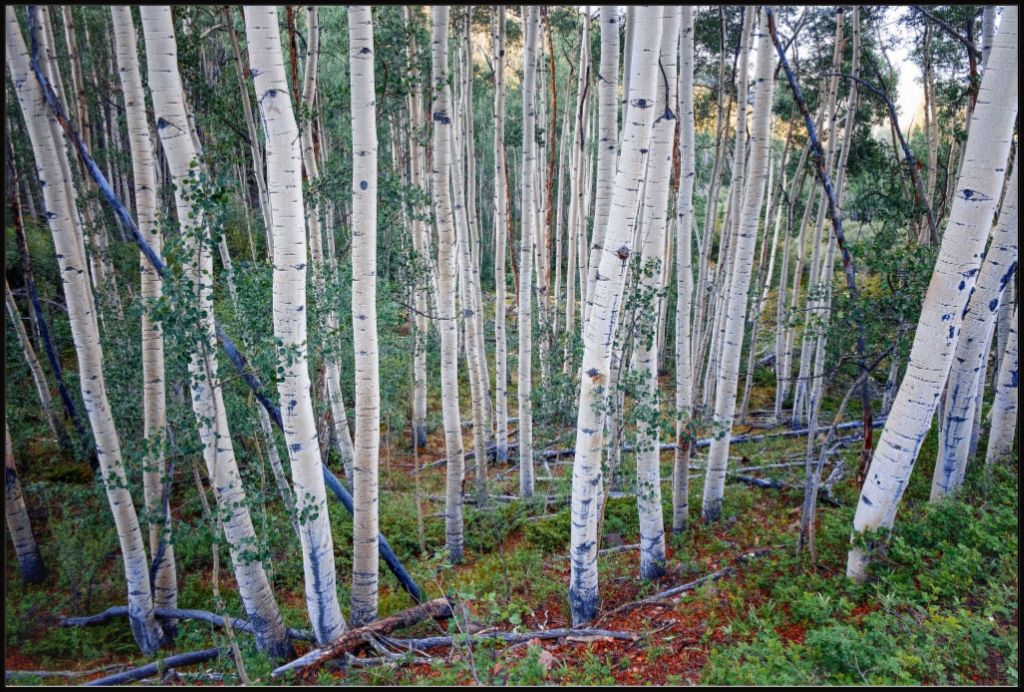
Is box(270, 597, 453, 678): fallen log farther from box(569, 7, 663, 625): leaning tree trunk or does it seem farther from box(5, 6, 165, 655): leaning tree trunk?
box(5, 6, 165, 655): leaning tree trunk

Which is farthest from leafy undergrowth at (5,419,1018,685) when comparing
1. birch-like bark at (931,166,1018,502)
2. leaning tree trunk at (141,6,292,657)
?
birch-like bark at (931,166,1018,502)

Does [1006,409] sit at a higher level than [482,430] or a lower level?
higher

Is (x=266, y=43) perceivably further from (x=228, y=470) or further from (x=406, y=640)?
(x=406, y=640)

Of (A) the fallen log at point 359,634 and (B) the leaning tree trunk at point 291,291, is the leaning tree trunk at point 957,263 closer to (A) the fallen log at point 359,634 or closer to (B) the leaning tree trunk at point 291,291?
(A) the fallen log at point 359,634

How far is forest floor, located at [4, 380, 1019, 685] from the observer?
3.67 meters

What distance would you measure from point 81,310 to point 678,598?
6.09 meters

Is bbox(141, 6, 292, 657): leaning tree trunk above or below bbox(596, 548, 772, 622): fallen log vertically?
above

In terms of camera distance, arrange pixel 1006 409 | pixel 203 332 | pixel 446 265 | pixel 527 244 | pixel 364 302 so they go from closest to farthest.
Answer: pixel 203 332 → pixel 364 302 → pixel 1006 409 → pixel 446 265 → pixel 527 244

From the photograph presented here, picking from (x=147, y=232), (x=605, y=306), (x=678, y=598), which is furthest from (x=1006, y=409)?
(x=147, y=232)

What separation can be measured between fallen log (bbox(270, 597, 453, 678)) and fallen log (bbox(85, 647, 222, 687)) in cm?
74

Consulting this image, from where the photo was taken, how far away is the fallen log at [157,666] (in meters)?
4.90

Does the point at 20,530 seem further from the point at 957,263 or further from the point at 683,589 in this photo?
the point at 957,263

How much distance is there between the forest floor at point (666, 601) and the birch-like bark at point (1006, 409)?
1.08ft

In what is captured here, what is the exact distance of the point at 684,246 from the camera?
19.4 feet
